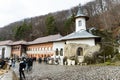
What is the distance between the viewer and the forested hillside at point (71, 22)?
5154 cm

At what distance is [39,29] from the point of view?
3575 inches

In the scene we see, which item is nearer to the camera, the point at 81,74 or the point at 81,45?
the point at 81,74

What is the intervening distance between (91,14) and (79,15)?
2437 cm

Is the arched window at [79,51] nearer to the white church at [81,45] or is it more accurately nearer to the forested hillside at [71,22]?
the white church at [81,45]

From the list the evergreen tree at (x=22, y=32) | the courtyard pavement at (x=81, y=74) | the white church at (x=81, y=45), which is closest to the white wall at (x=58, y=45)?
the white church at (x=81, y=45)

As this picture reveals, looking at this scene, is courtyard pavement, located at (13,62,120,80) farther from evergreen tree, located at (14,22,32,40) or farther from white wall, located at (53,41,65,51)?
evergreen tree, located at (14,22,32,40)

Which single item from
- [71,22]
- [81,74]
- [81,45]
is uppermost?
[71,22]

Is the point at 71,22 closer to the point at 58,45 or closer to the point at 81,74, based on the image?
the point at 58,45

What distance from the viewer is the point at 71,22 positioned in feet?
Result: 234

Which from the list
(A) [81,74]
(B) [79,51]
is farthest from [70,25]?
(A) [81,74]

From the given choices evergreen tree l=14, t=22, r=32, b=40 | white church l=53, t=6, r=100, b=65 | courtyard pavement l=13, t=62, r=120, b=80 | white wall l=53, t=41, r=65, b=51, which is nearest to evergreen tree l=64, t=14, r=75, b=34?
white wall l=53, t=41, r=65, b=51

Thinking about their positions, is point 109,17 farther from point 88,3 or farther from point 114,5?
point 88,3

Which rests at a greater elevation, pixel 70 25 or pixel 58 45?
pixel 70 25

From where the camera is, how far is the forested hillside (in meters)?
51.5
